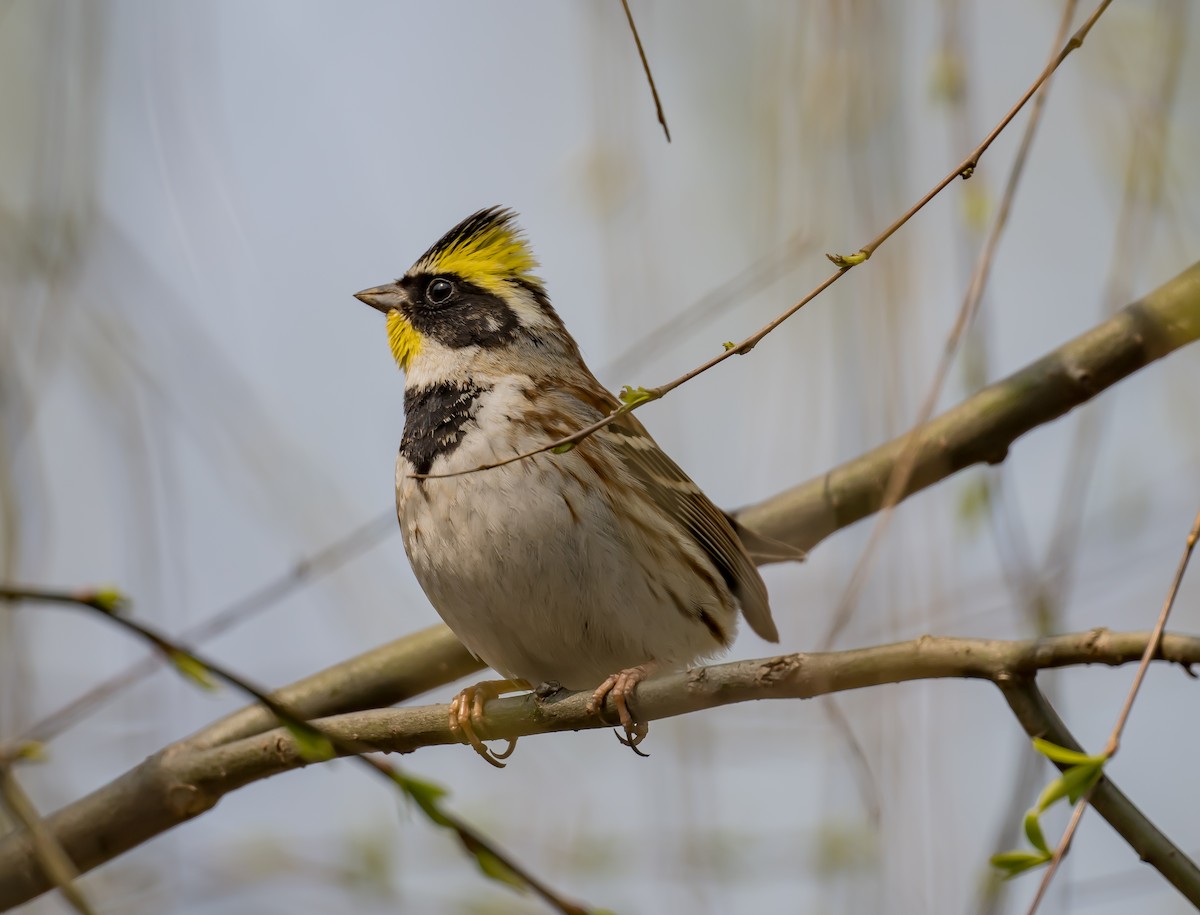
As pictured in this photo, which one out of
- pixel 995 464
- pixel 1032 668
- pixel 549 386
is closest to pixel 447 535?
pixel 549 386

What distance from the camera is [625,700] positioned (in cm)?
425

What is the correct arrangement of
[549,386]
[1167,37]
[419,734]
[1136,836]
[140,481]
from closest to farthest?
[1136,836] < [419,734] < [1167,37] < [140,481] < [549,386]

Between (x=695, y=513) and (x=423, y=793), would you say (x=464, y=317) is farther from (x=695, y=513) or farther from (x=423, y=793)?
(x=423, y=793)

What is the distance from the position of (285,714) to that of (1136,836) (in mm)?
2062

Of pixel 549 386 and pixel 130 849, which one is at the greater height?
pixel 549 386

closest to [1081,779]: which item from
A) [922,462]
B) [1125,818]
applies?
[1125,818]

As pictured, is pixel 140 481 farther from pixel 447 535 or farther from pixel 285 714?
pixel 285 714

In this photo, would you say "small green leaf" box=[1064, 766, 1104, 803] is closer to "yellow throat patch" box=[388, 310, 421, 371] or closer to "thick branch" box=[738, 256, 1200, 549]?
"thick branch" box=[738, 256, 1200, 549]

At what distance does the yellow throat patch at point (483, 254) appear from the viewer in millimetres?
6543

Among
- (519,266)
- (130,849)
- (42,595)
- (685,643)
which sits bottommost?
(130,849)

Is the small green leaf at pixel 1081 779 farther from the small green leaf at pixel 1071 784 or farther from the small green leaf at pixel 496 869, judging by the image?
the small green leaf at pixel 496 869

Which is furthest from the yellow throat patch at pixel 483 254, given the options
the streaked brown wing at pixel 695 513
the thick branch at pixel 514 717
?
the thick branch at pixel 514 717

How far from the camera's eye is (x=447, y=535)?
5.29 metres

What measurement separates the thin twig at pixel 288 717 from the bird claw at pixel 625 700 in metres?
1.79
